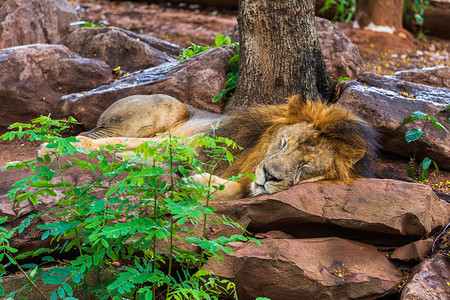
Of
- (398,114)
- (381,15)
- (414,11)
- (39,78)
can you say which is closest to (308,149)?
(398,114)

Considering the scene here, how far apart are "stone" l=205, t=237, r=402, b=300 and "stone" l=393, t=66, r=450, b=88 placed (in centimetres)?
306

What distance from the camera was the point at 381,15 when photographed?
10.4m

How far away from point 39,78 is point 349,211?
3973 mm

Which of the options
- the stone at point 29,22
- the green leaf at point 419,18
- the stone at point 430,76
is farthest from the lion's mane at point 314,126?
the green leaf at point 419,18

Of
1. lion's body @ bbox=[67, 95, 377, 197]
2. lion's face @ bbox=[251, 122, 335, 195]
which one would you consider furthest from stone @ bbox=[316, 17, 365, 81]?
lion's face @ bbox=[251, 122, 335, 195]

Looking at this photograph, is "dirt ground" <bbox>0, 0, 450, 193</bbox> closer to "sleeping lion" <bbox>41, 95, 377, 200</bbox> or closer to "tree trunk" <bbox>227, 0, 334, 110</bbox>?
"tree trunk" <bbox>227, 0, 334, 110</bbox>

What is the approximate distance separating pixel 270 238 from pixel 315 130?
2.84 feet

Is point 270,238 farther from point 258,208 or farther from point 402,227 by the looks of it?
point 402,227

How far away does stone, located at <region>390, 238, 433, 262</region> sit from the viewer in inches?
134

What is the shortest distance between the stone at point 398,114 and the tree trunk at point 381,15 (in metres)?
5.79

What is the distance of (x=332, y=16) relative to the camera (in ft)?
35.8

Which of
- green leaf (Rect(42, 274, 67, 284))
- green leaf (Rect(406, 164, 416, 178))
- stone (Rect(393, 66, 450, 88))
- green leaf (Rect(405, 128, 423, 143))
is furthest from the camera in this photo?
stone (Rect(393, 66, 450, 88))

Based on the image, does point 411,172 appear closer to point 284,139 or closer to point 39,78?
point 284,139

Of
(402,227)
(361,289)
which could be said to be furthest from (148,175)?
(402,227)
